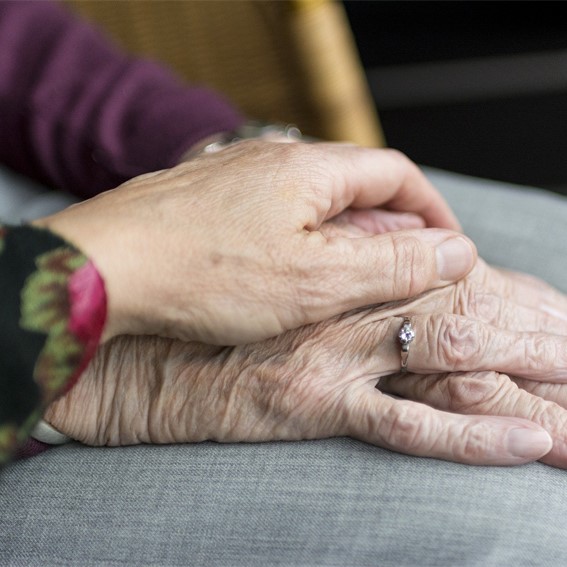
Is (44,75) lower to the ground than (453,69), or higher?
higher

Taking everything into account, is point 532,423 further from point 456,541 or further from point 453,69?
point 453,69

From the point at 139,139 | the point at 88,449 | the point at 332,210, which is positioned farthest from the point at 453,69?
the point at 88,449

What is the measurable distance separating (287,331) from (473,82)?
2.46m

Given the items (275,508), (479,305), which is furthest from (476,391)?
(275,508)

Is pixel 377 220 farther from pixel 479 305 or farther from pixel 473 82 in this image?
pixel 473 82

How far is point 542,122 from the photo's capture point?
2.73 meters

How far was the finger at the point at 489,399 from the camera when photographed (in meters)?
0.73

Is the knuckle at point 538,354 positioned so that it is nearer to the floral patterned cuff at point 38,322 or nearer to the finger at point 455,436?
the finger at point 455,436

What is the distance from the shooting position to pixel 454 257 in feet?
2.58

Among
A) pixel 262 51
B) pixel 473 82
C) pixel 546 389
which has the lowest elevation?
pixel 473 82

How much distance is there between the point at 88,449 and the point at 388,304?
0.33 metres

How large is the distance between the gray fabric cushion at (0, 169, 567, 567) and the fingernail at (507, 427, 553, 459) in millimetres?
18

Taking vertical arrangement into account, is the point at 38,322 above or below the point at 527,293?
above

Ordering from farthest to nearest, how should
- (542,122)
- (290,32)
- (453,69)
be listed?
(453,69), (542,122), (290,32)
